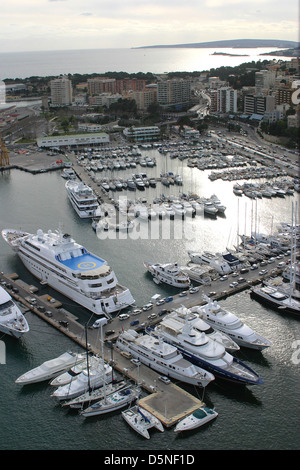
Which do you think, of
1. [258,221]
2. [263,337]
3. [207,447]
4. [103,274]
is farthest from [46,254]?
[258,221]

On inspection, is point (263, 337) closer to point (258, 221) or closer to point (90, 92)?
point (258, 221)

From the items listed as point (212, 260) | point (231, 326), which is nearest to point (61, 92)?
point (212, 260)

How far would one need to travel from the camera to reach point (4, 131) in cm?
3559

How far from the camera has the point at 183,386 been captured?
884 centimetres

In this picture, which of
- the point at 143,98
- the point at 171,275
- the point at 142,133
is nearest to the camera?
the point at 171,275

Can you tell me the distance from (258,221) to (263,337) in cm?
777

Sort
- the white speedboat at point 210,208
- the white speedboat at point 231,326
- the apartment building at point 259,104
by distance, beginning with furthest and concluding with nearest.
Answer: the apartment building at point 259,104
the white speedboat at point 210,208
the white speedboat at point 231,326

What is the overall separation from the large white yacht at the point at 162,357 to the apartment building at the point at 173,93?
3505 cm

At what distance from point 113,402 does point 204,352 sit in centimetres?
Result: 196

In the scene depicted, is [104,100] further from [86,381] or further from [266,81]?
[86,381]

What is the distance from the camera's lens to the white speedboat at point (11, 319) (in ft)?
32.9

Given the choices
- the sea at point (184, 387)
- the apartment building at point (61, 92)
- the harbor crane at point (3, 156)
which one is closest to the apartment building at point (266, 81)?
the apartment building at point (61, 92)

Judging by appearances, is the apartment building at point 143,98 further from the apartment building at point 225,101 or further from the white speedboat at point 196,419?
the white speedboat at point 196,419

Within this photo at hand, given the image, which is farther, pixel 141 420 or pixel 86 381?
pixel 86 381
